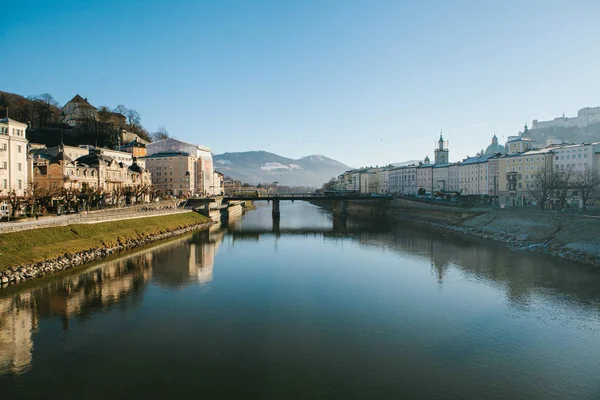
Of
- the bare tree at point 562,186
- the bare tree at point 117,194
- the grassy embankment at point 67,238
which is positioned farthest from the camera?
the bare tree at point 117,194

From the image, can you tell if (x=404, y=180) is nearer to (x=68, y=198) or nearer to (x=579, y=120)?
(x=579, y=120)

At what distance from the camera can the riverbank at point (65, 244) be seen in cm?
2881

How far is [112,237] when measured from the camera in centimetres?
4284

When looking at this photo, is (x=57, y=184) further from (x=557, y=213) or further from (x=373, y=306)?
(x=557, y=213)

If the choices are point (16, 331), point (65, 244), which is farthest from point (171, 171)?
point (16, 331)

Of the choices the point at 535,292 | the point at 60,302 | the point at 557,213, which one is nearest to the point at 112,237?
the point at 60,302

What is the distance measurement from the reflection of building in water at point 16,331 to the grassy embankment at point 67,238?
232 inches

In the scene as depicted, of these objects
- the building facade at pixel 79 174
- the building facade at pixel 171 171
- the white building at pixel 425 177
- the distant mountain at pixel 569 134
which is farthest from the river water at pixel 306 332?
the distant mountain at pixel 569 134

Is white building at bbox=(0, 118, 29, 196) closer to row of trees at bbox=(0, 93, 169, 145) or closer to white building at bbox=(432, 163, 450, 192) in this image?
row of trees at bbox=(0, 93, 169, 145)

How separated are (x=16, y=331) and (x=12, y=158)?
106 feet

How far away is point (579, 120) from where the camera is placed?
6693 inches

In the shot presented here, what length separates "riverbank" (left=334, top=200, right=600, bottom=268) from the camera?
38.4 metres

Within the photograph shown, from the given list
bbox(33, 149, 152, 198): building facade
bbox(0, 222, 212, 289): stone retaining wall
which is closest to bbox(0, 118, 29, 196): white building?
bbox(33, 149, 152, 198): building facade

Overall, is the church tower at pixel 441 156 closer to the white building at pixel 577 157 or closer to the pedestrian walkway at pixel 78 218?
the white building at pixel 577 157
